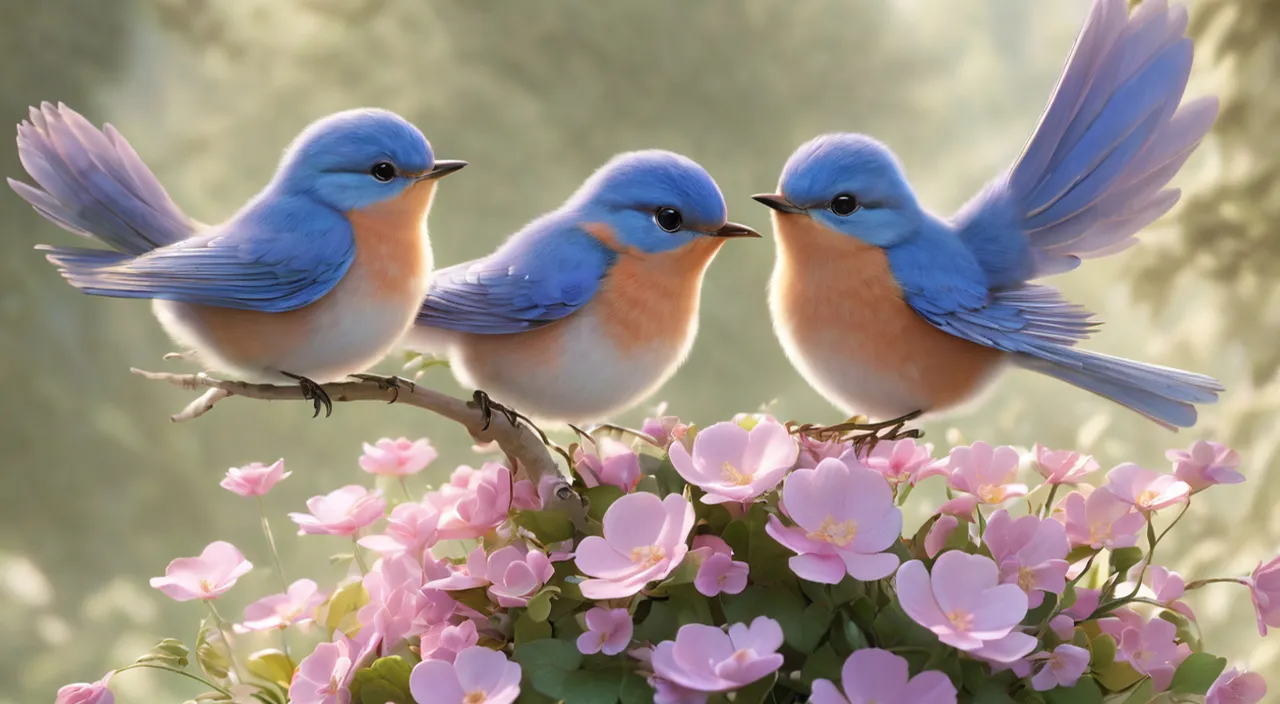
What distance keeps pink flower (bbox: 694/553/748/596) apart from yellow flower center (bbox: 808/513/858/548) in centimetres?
5

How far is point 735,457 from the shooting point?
2.32 feet

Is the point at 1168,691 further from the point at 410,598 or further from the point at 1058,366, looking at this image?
the point at 410,598

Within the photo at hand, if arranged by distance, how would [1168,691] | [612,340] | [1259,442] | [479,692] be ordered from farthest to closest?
[1259,442] < [612,340] < [1168,691] < [479,692]

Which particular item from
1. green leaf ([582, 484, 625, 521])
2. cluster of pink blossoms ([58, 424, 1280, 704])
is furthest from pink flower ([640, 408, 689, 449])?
green leaf ([582, 484, 625, 521])

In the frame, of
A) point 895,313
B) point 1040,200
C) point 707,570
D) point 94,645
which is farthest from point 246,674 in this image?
point 94,645

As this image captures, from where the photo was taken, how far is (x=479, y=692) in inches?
25.9

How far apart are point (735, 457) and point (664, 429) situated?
22 centimetres

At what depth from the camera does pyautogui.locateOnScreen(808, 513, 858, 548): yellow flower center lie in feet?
2.15

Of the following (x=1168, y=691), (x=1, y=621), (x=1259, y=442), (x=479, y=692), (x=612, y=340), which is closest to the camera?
(x=479, y=692)

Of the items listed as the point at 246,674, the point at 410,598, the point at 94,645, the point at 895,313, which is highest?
the point at 895,313

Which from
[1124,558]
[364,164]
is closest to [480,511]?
[364,164]

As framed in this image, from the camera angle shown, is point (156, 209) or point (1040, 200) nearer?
point (156, 209)

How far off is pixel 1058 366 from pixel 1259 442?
1.00 meters

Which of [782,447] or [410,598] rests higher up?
[782,447]
